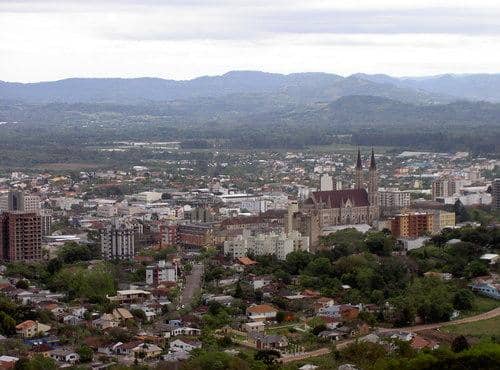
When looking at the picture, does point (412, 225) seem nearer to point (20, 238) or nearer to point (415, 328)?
point (20, 238)

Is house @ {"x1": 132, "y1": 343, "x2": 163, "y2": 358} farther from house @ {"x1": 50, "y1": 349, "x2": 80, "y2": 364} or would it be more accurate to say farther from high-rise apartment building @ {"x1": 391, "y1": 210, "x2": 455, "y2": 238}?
high-rise apartment building @ {"x1": 391, "y1": 210, "x2": 455, "y2": 238}

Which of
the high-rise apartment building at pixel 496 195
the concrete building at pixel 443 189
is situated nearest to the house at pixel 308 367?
the high-rise apartment building at pixel 496 195

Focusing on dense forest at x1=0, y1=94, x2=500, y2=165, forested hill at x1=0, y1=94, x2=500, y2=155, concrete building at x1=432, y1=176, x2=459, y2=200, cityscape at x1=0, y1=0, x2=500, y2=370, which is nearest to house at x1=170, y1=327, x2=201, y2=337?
cityscape at x1=0, y1=0, x2=500, y2=370

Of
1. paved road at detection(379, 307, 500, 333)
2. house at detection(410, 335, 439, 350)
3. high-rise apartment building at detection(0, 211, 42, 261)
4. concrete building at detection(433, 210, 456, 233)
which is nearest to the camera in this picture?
house at detection(410, 335, 439, 350)

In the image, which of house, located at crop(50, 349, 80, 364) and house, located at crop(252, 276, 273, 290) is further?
house, located at crop(252, 276, 273, 290)

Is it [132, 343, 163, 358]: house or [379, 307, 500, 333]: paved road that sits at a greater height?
[132, 343, 163, 358]: house

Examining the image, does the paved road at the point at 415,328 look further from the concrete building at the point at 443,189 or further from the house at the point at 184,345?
the concrete building at the point at 443,189

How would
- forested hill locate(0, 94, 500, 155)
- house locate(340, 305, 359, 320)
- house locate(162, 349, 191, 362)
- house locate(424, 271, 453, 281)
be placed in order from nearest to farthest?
house locate(162, 349, 191, 362), house locate(340, 305, 359, 320), house locate(424, 271, 453, 281), forested hill locate(0, 94, 500, 155)

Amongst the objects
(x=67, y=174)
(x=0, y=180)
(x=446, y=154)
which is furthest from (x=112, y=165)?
(x=446, y=154)
